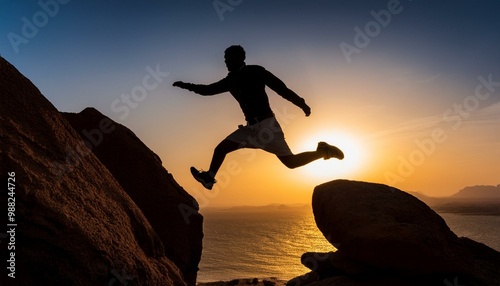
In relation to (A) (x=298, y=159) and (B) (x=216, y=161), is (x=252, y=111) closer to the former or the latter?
(B) (x=216, y=161)

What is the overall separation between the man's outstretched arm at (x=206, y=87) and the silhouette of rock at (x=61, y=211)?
6.52 ft

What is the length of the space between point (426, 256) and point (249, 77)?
15.1 feet

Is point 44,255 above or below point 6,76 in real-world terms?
below

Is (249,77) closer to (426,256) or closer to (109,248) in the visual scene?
(109,248)

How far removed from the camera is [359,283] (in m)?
7.39

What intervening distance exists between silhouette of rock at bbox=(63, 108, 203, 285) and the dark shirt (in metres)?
3.41

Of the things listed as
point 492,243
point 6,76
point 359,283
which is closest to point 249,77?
point 6,76

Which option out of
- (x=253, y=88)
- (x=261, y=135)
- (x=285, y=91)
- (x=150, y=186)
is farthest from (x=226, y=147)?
(x=150, y=186)

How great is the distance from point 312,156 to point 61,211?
4.13 meters

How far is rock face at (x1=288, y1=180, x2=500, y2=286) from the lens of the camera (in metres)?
6.63

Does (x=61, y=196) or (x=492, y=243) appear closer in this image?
(x=61, y=196)

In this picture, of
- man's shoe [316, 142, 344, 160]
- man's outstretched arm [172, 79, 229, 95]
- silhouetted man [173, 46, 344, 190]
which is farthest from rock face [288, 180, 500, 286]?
man's outstretched arm [172, 79, 229, 95]

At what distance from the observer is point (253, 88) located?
611cm

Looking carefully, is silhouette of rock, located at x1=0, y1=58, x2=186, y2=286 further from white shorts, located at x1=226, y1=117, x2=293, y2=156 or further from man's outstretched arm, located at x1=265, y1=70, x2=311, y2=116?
man's outstretched arm, located at x1=265, y1=70, x2=311, y2=116
